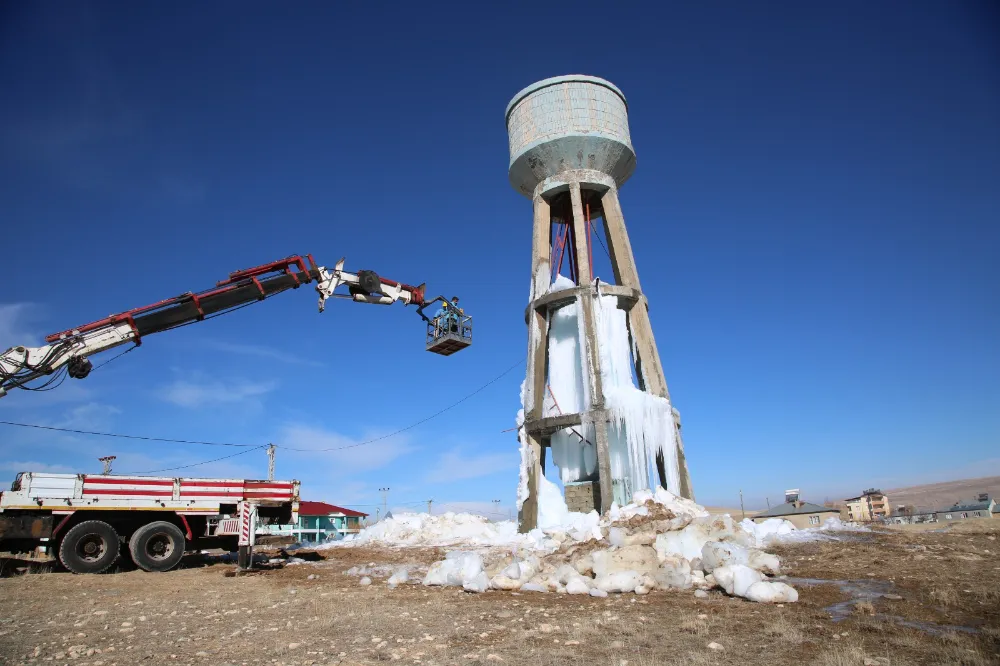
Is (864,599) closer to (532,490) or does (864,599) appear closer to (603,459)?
(603,459)

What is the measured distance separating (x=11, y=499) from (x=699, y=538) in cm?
1548

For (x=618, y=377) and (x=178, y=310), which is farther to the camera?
(x=618, y=377)

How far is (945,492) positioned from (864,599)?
126087 millimetres

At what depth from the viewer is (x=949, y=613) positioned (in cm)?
748

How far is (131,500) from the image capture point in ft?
49.5

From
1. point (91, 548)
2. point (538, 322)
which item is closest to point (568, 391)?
point (538, 322)

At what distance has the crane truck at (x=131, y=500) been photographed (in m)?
14.2

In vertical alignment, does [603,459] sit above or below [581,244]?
below

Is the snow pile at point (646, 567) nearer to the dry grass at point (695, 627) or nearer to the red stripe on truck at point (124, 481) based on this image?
the dry grass at point (695, 627)

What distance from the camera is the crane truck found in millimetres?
14164

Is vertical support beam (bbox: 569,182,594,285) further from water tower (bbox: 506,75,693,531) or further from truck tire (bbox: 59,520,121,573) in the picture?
truck tire (bbox: 59,520,121,573)

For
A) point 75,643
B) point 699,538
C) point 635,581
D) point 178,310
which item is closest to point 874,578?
point 699,538

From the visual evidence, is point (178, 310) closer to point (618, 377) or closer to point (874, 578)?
point (618, 377)

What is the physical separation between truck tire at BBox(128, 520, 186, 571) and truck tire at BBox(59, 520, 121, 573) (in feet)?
1.44
